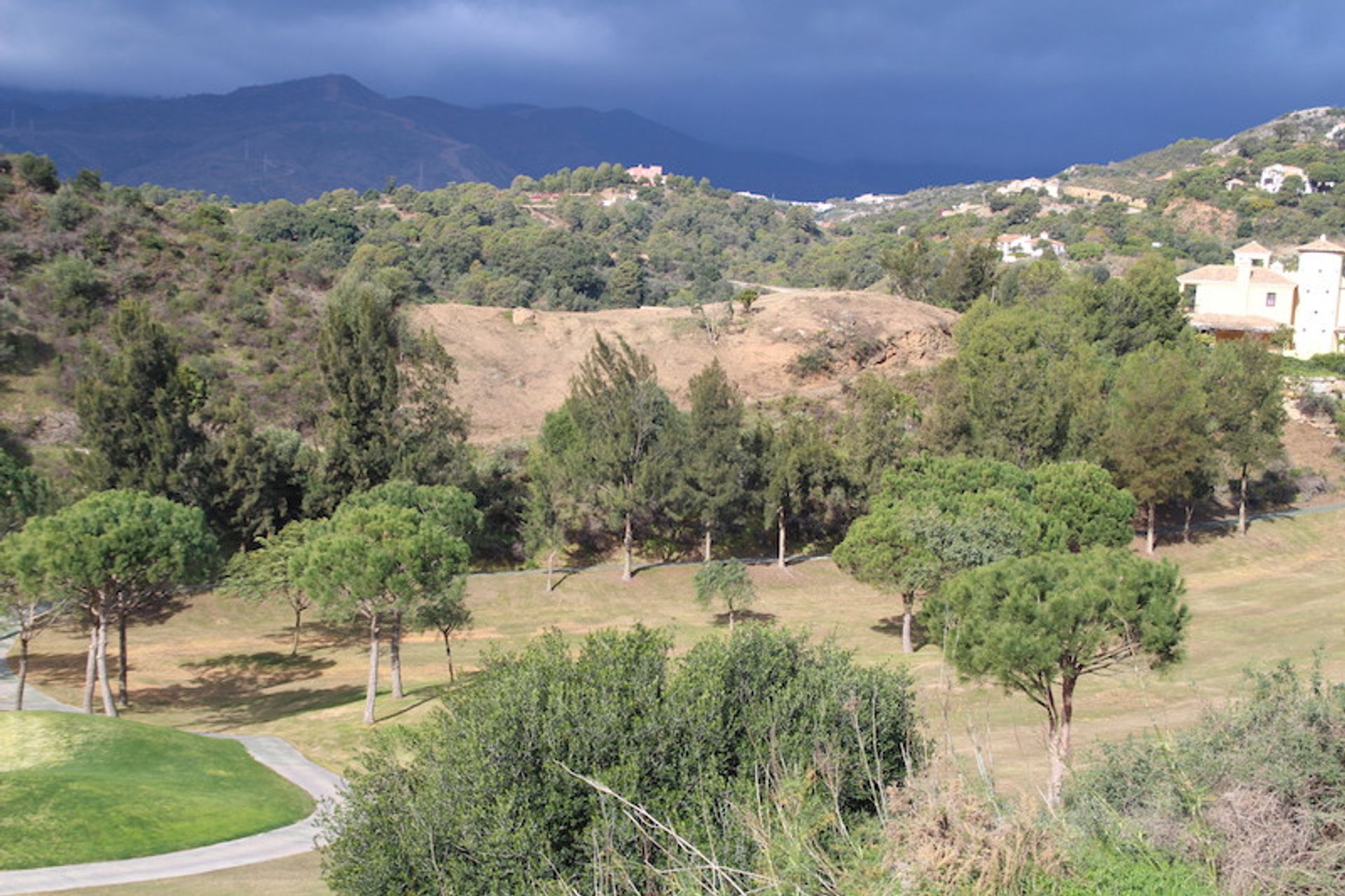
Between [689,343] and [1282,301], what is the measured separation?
45307mm

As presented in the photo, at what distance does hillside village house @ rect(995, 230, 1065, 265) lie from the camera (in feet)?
384

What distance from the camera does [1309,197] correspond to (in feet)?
418

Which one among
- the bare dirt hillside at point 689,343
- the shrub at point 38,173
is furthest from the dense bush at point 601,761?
the shrub at point 38,173

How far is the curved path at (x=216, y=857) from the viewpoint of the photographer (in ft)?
56.4

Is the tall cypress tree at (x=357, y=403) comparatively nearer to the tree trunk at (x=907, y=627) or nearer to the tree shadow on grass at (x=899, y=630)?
the tree shadow on grass at (x=899, y=630)

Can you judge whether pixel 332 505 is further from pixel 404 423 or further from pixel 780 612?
pixel 780 612

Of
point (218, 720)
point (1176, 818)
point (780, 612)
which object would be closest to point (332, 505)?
point (218, 720)

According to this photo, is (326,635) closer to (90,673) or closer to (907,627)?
(90,673)

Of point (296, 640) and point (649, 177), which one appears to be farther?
point (649, 177)

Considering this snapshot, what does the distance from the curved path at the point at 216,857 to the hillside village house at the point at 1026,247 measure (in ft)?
335

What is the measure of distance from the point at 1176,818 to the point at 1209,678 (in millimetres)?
21735

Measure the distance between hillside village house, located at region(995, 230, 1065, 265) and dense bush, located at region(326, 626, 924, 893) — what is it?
347ft

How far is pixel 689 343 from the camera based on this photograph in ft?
234

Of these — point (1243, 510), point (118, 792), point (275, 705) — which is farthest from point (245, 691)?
point (1243, 510)
